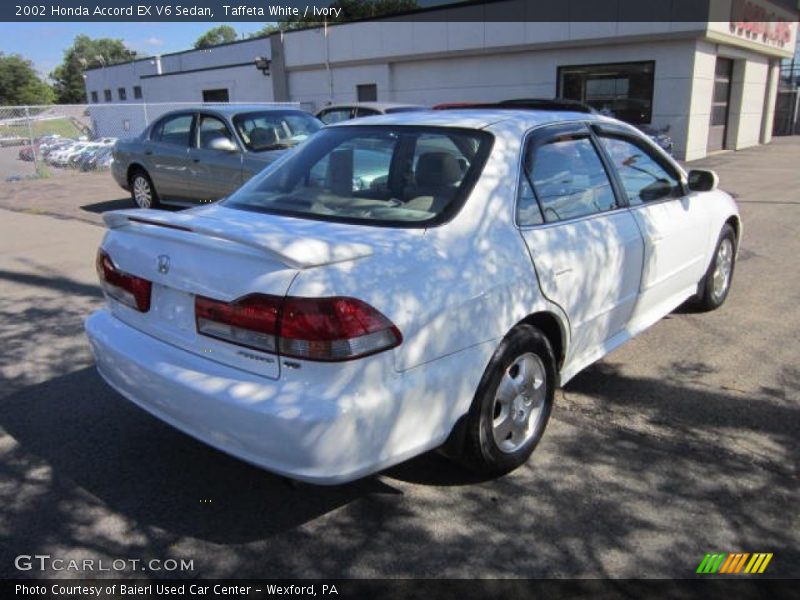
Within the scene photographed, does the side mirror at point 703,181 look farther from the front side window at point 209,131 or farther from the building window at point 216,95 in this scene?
the building window at point 216,95

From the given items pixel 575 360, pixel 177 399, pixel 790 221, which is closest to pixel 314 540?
pixel 177 399

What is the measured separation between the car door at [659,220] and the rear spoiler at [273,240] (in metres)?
2.05

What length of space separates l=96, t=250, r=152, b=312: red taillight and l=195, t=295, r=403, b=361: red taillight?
72 centimetres

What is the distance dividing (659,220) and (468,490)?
2.16m

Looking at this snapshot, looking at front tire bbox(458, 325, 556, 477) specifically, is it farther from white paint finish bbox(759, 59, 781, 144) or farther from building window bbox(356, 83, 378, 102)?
white paint finish bbox(759, 59, 781, 144)

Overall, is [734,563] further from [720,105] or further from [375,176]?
[720,105]

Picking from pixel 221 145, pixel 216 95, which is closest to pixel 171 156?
pixel 221 145

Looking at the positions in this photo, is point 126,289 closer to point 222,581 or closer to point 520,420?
point 222,581

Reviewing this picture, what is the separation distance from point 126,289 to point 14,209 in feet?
33.8

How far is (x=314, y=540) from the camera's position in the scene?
277cm

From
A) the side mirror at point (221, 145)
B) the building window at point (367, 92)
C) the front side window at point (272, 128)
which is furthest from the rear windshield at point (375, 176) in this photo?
the building window at point (367, 92)

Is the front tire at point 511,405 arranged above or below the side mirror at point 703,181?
below

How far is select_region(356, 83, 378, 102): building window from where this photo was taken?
959 inches

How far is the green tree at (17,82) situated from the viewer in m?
77.1
